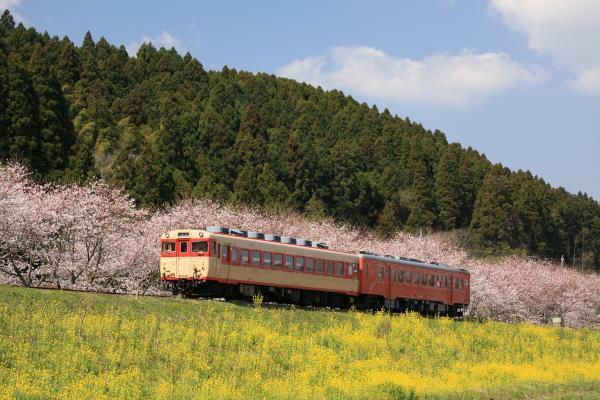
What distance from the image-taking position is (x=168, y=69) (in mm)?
92625

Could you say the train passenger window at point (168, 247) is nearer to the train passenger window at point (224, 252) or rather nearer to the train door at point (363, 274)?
the train passenger window at point (224, 252)

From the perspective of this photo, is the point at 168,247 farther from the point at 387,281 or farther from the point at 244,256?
the point at 387,281

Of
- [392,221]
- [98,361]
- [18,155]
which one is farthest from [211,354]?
[392,221]

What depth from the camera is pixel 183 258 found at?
84.9ft

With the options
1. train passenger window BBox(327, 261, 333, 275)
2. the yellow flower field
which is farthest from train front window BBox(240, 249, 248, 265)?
train passenger window BBox(327, 261, 333, 275)

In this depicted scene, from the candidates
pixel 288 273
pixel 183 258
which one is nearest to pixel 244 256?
pixel 183 258

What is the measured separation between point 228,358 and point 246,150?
164 ft

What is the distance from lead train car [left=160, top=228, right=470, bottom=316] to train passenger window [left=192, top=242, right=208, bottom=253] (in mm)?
34

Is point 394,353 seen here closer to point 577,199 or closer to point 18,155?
point 18,155

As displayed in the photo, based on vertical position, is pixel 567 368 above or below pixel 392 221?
below

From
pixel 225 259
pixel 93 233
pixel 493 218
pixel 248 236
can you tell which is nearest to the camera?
pixel 225 259

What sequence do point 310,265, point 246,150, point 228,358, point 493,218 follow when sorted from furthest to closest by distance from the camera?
point 493,218, point 246,150, point 310,265, point 228,358

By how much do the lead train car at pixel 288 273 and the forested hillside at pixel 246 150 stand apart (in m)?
19.7

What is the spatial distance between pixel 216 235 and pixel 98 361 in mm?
9797
